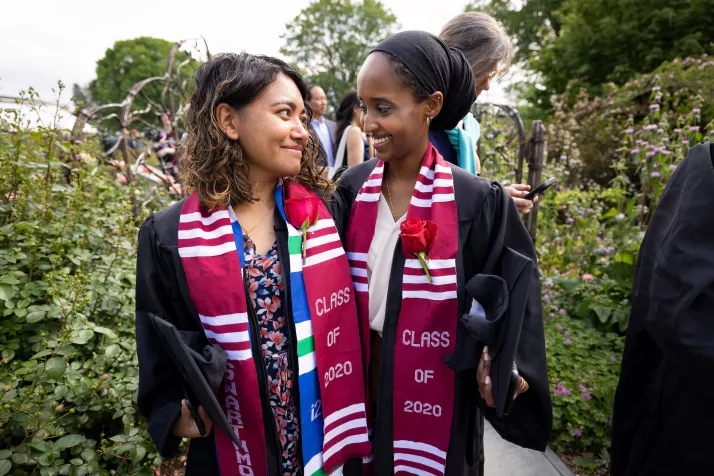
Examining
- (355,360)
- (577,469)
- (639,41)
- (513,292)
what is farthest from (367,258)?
(639,41)

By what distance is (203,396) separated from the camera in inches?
44.9

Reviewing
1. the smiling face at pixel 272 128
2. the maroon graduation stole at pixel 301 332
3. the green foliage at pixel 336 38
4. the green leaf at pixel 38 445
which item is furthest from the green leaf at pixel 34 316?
the green foliage at pixel 336 38

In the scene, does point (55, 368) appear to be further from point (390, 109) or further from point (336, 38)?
point (336, 38)

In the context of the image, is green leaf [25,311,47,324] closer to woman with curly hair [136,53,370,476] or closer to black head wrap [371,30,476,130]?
woman with curly hair [136,53,370,476]

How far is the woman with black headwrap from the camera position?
131 centimetres

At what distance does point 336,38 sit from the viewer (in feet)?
107

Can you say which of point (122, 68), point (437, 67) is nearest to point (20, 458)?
point (437, 67)

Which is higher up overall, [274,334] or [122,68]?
[122,68]

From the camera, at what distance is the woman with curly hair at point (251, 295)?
1321 millimetres

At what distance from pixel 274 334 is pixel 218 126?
2.36 feet

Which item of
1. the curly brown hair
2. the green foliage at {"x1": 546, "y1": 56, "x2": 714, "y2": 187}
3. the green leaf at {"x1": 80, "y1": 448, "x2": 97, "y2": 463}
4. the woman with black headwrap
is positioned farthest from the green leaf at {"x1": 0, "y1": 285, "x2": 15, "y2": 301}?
the green foliage at {"x1": 546, "y1": 56, "x2": 714, "y2": 187}

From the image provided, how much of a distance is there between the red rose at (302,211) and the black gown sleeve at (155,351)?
0.41 m

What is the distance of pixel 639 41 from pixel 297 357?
14822mm

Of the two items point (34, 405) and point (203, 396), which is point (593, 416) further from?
point (34, 405)
